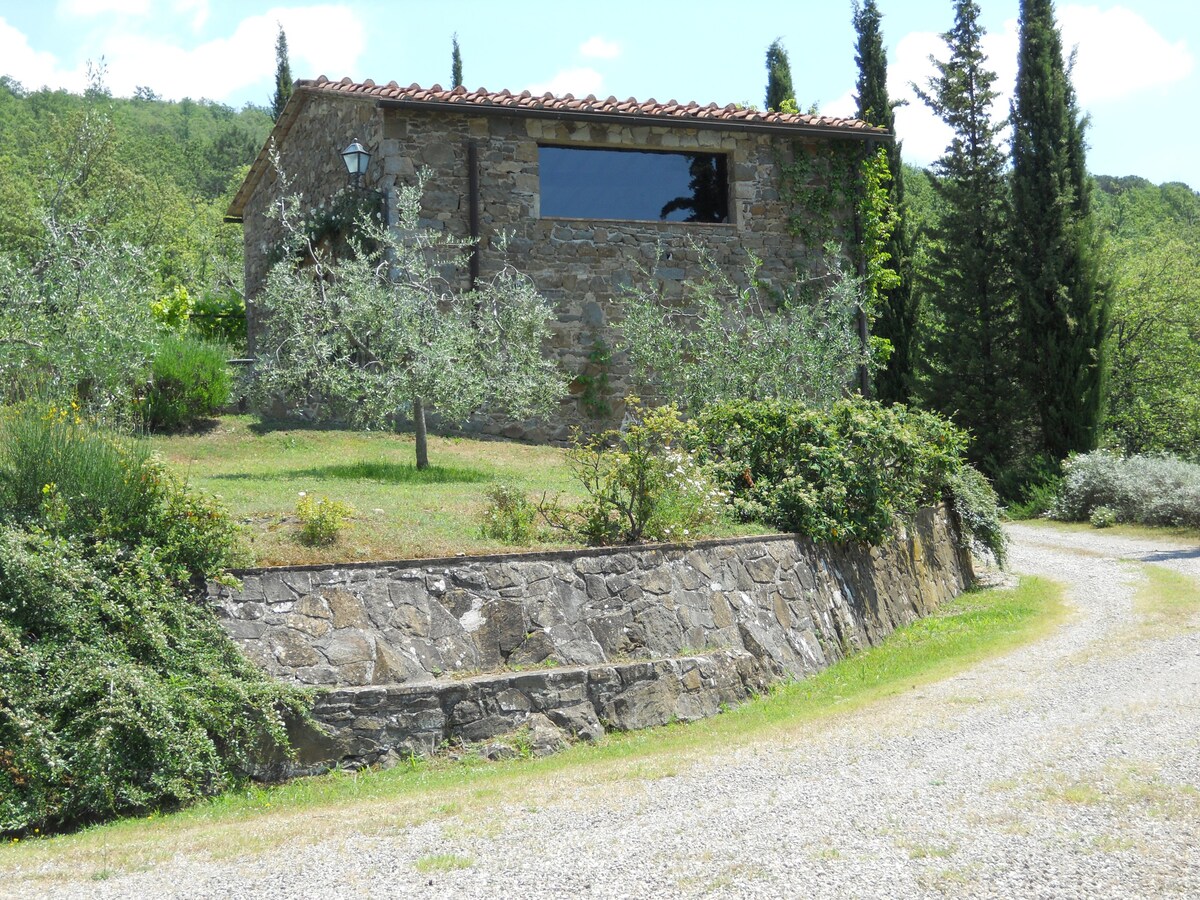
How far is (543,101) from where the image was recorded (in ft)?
58.6

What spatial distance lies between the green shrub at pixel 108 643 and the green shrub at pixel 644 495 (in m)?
3.32

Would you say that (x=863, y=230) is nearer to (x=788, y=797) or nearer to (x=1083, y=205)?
(x=1083, y=205)

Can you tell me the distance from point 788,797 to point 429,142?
13.6m

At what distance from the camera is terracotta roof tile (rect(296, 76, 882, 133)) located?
17.3 metres

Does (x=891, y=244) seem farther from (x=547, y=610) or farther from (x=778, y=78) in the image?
(x=547, y=610)

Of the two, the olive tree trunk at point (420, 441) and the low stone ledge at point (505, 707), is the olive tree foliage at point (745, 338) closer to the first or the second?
the olive tree trunk at point (420, 441)

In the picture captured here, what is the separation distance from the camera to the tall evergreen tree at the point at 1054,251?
24141 millimetres

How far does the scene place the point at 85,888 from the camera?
5285 millimetres

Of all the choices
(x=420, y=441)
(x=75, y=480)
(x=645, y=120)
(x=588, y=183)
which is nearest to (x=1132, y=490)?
(x=645, y=120)

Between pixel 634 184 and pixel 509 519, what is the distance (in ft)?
33.9

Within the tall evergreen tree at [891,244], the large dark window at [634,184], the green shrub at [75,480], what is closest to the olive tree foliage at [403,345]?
the large dark window at [634,184]

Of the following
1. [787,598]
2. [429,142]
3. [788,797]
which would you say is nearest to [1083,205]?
[429,142]

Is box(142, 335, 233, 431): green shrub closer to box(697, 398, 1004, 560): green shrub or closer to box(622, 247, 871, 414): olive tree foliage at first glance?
box(622, 247, 871, 414): olive tree foliage

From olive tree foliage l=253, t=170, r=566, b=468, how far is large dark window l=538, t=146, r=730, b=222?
253 centimetres
